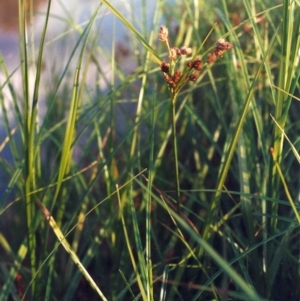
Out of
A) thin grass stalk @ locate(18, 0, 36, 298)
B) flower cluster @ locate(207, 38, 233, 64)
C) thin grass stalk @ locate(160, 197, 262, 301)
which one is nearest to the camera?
thin grass stalk @ locate(160, 197, 262, 301)

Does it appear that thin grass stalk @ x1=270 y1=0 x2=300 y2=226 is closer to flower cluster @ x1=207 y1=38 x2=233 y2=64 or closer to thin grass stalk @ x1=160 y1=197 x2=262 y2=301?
flower cluster @ x1=207 y1=38 x2=233 y2=64

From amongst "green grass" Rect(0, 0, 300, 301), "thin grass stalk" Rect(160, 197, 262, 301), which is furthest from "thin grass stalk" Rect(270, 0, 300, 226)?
"thin grass stalk" Rect(160, 197, 262, 301)

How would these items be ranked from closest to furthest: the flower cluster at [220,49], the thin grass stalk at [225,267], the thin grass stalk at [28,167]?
the thin grass stalk at [225,267] → the flower cluster at [220,49] → the thin grass stalk at [28,167]

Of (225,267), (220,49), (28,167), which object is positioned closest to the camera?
(225,267)

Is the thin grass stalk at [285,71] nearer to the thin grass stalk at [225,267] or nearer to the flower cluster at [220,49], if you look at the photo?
the flower cluster at [220,49]

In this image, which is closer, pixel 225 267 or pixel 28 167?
pixel 225 267

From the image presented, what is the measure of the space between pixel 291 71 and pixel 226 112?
0.39 meters

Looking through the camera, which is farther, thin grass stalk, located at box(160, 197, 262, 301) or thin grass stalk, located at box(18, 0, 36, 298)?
thin grass stalk, located at box(18, 0, 36, 298)

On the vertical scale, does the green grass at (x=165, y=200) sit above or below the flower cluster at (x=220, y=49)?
below

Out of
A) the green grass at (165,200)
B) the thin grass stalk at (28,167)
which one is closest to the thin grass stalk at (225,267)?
the green grass at (165,200)

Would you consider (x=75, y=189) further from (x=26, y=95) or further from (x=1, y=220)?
(x=26, y=95)

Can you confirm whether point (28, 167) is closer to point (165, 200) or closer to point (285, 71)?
point (165, 200)

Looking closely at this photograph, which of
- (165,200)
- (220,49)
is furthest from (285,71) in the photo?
(165,200)

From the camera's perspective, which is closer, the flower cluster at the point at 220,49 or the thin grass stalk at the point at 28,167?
the flower cluster at the point at 220,49
